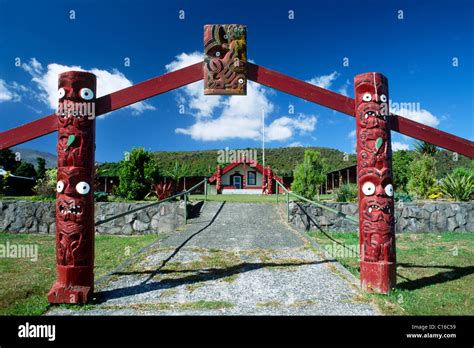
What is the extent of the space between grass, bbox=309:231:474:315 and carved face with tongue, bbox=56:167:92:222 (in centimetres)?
368

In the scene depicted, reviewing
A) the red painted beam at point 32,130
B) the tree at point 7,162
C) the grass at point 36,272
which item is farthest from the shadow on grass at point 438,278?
the tree at point 7,162

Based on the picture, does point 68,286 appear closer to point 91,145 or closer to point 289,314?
point 91,145

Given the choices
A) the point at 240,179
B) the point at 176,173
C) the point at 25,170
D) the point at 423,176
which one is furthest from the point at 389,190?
the point at 25,170

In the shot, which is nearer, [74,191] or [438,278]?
[74,191]

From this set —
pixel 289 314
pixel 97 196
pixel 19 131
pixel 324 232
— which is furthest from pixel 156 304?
pixel 97 196

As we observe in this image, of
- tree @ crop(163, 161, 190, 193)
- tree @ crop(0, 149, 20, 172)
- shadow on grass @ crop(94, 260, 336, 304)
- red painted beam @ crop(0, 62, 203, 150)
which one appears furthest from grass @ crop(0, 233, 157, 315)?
tree @ crop(0, 149, 20, 172)

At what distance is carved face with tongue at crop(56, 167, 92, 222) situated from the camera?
3.82 metres

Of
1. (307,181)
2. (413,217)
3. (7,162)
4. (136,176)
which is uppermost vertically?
(7,162)

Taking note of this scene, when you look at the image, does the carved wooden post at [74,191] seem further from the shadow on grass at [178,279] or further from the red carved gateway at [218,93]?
the shadow on grass at [178,279]

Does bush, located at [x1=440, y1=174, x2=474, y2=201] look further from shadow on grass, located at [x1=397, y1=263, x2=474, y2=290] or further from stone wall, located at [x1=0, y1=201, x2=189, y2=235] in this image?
stone wall, located at [x1=0, y1=201, x2=189, y2=235]

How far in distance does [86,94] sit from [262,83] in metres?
2.39

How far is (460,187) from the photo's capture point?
11906 millimetres

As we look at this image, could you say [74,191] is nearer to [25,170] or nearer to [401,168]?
[401,168]

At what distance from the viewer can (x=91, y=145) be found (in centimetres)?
400
